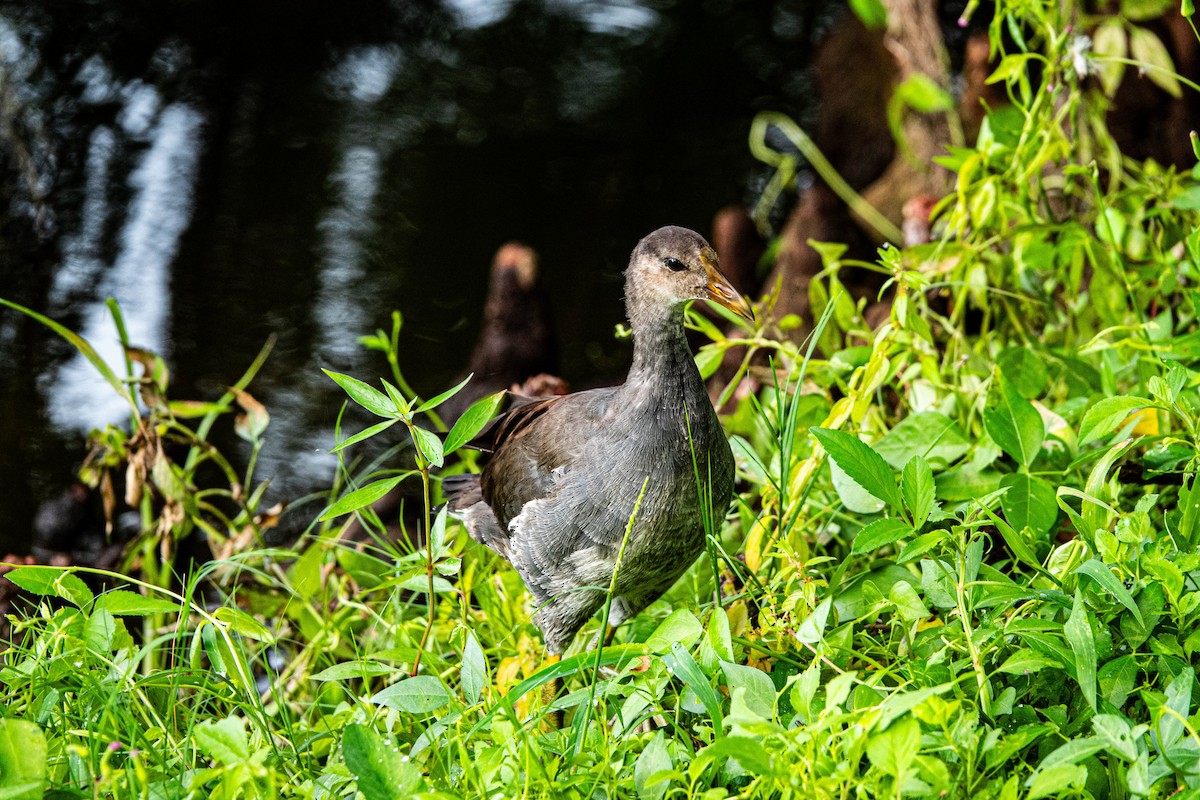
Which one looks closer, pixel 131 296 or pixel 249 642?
Result: pixel 249 642

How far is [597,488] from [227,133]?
490cm

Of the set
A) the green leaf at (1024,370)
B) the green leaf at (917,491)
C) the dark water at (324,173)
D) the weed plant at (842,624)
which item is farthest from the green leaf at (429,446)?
the dark water at (324,173)

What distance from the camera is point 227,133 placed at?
22.4 ft

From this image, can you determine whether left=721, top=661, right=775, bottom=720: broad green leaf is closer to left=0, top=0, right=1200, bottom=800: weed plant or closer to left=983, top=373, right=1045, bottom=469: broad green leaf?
left=0, top=0, right=1200, bottom=800: weed plant

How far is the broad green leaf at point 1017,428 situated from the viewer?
8.61 ft

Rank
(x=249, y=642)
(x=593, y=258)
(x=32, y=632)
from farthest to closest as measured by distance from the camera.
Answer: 1. (x=593, y=258)
2. (x=249, y=642)
3. (x=32, y=632)

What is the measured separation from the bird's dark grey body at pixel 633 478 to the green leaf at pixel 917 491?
1.60ft

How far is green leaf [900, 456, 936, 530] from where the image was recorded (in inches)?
89.0

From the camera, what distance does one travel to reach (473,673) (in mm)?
2264

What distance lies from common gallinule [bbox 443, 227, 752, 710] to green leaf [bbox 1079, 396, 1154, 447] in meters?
0.77

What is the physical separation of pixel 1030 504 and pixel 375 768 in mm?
1535

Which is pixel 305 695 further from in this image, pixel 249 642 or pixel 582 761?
pixel 582 761

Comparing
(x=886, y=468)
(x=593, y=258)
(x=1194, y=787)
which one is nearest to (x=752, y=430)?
(x=886, y=468)

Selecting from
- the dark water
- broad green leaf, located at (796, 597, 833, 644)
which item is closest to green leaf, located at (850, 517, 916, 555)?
broad green leaf, located at (796, 597, 833, 644)
